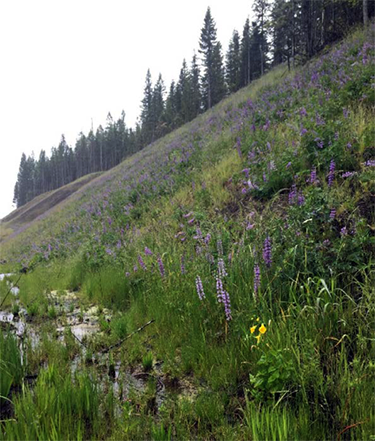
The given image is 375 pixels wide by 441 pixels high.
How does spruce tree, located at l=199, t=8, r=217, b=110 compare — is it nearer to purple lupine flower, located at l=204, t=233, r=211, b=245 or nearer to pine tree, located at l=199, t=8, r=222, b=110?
pine tree, located at l=199, t=8, r=222, b=110

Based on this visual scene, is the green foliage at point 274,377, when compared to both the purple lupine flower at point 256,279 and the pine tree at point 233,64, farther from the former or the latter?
the pine tree at point 233,64

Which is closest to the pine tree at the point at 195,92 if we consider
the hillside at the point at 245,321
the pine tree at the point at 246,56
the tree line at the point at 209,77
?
the tree line at the point at 209,77

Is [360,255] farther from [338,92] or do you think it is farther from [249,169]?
[338,92]

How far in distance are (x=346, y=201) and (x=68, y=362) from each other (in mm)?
3373

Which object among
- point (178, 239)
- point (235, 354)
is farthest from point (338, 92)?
point (235, 354)

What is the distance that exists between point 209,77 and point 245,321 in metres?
55.1

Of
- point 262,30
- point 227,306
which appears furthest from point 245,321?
point 262,30

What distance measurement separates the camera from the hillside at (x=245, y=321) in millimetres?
1821

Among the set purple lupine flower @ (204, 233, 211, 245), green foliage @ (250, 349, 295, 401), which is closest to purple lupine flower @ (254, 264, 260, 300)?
green foliage @ (250, 349, 295, 401)

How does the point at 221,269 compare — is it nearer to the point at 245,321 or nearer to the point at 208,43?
the point at 245,321

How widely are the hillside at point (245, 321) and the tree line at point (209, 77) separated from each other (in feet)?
50.8

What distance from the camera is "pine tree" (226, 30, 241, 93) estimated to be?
5394cm

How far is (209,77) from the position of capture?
51.2 m

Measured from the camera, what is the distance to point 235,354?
95.5 inches
